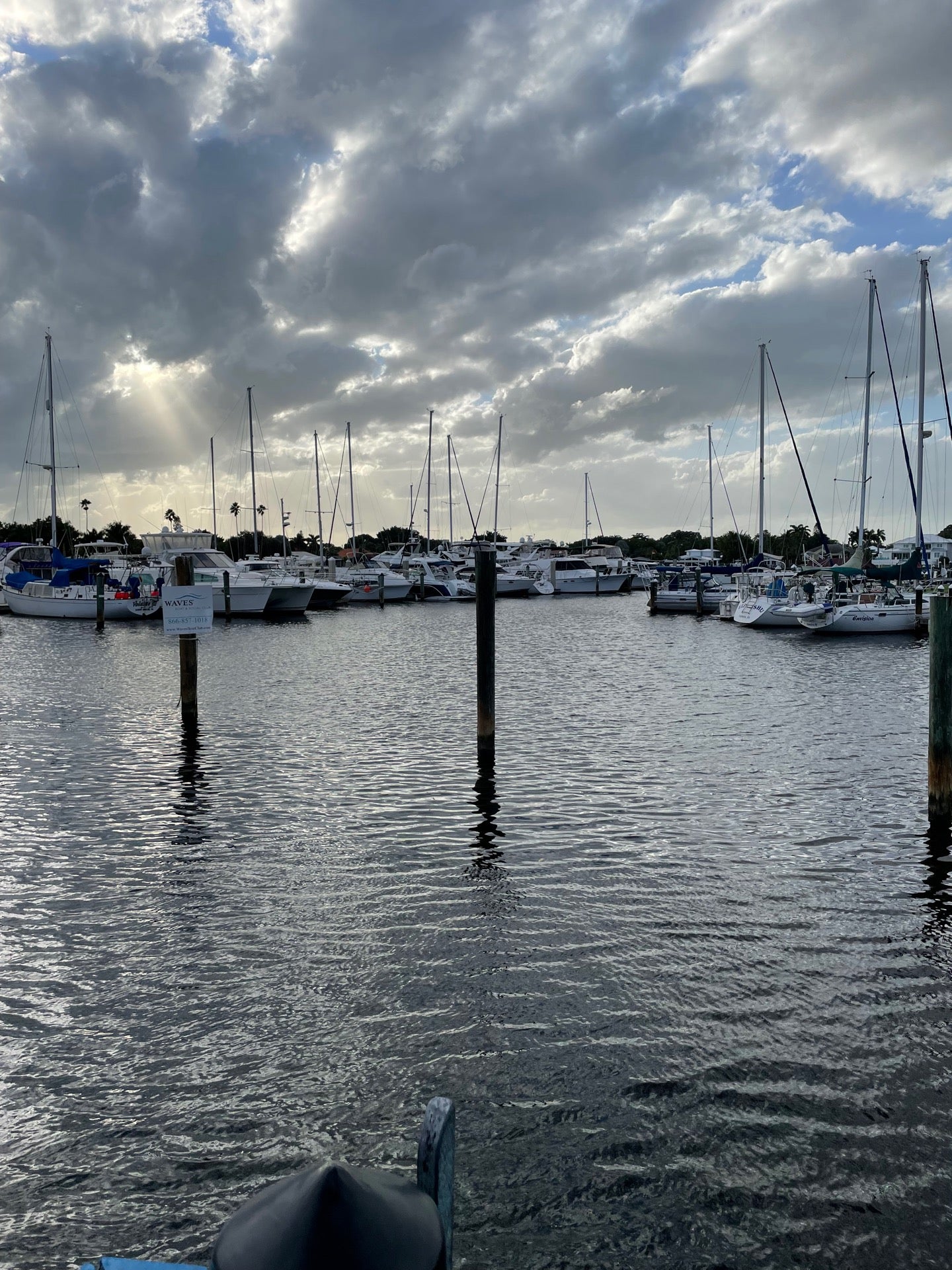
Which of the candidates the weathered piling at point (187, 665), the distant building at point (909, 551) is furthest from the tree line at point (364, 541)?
the weathered piling at point (187, 665)

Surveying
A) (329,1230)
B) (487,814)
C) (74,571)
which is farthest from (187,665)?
(74,571)

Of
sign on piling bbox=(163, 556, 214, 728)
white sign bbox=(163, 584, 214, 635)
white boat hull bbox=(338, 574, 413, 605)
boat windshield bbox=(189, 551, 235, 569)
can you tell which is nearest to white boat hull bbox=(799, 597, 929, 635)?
sign on piling bbox=(163, 556, 214, 728)

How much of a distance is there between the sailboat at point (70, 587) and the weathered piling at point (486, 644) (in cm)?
3592

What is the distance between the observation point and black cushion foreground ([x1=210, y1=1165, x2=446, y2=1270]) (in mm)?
1986

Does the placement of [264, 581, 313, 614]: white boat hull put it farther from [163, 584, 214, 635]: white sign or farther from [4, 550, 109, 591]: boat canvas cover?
[163, 584, 214, 635]: white sign

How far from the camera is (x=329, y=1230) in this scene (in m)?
2.00

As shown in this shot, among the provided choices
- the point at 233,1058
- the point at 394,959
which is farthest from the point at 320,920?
the point at 233,1058

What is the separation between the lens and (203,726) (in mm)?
17562

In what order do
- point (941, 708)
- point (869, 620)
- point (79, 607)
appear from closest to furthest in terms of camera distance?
point (941, 708)
point (869, 620)
point (79, 607)

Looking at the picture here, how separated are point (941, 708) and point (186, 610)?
11.1 metres

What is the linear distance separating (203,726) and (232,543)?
103595 millimetres

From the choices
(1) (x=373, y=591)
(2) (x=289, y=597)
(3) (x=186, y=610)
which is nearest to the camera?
(3) (x=186, y=610)

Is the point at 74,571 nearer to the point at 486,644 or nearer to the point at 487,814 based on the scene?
the point at 486,644

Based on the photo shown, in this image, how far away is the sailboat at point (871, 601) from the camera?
38438mm
